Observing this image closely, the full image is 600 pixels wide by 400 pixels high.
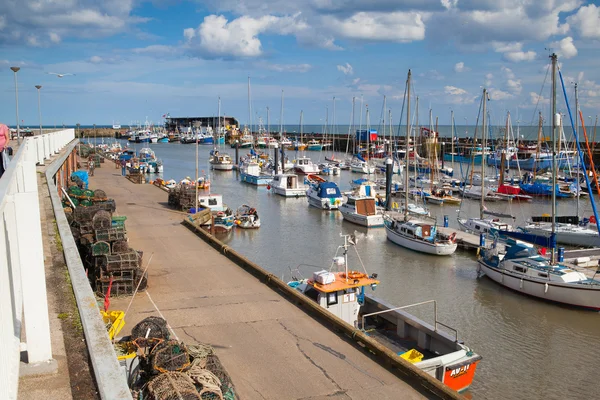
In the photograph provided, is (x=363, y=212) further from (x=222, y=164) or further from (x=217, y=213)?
(x=222, y=164)

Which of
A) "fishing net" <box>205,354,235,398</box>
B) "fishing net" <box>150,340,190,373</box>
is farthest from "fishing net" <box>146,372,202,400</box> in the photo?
"fishing net" <box>205,354,235,398</box>

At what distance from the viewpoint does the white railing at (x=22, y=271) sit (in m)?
3.59

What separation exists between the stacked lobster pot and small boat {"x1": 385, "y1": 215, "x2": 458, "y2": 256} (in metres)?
14.8

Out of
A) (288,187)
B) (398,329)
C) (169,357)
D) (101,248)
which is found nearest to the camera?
(169,357)

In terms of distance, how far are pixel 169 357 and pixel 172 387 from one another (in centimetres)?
85

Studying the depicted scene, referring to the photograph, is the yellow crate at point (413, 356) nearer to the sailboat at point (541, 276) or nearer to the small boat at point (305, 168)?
the sailboat at point (541, 276)

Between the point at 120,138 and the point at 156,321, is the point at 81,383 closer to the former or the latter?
the point at 156,321

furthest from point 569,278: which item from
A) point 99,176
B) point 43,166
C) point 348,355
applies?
point 99,176

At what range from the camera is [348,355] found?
912 centimetres

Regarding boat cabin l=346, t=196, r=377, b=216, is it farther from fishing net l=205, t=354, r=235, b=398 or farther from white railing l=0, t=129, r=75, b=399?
white railing l=0, t=129, r=75, b=399

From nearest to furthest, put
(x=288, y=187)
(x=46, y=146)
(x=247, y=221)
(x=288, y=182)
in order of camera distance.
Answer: (x=46, y=146) → (x=247, y=221) → (x=288, y=187) → (x=288, y=182)

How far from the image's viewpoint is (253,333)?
32.9ft

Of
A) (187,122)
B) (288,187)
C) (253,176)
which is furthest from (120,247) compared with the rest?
(187,122)

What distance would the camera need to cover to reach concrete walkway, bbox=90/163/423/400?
8055mm
